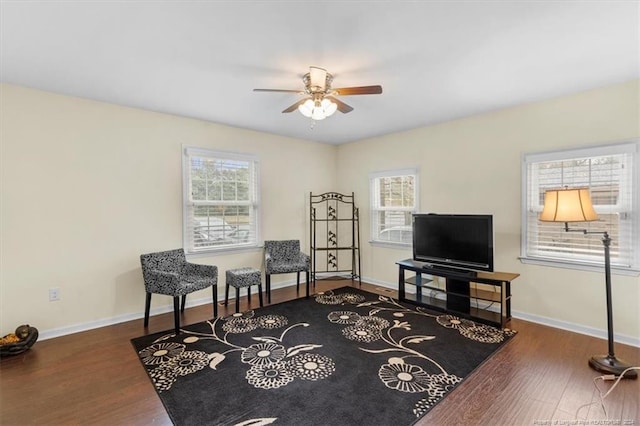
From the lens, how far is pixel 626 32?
83.4 inches

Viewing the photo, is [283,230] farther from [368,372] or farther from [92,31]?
[92,31]

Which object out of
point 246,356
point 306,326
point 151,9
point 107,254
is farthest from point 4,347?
point 151,9

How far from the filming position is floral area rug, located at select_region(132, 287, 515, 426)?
2037 millimetres

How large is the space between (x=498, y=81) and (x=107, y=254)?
4.62m

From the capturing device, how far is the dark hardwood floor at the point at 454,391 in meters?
1.96

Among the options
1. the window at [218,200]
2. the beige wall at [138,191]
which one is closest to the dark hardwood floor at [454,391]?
the beige wall at [138,191]

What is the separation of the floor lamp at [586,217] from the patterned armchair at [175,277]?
3.61 metres

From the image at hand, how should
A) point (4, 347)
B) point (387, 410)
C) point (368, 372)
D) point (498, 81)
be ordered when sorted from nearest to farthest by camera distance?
point (387, 410) → point (368, 372) → point (4, 347) → point (498, 81)

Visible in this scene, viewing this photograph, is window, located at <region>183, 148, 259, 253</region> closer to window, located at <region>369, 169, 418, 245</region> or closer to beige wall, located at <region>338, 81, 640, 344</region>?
window, located at <region>369, 169, 418, 245</region>

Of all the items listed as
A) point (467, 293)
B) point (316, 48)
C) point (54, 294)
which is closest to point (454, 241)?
point (467, 293)

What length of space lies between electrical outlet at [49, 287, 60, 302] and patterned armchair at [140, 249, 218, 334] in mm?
819

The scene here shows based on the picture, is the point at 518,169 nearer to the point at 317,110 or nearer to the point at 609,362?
the point at 609,362

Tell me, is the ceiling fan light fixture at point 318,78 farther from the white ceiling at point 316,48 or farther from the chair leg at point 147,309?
the chair leg at point 147,309

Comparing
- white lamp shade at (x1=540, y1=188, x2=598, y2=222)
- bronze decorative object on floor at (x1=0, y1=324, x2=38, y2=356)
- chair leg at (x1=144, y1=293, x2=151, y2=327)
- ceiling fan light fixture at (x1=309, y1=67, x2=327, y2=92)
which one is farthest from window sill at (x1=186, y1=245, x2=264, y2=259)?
white lamp shade at (x1=540, y1=188, x2=598, y2=222)
